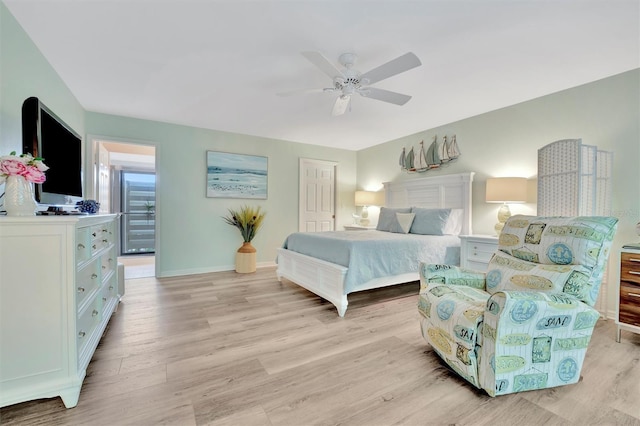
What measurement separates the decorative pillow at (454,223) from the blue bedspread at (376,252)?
16 cm

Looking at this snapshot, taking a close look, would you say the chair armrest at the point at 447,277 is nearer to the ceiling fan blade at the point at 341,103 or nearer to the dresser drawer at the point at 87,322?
the ceiling fan blade at the point at 341,103

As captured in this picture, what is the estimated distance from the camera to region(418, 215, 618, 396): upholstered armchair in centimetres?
149

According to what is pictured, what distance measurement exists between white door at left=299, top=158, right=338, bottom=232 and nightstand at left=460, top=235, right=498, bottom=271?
9.56 feet

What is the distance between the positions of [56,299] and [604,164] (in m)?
4.51

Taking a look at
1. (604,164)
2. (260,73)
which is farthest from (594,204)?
(260,73)

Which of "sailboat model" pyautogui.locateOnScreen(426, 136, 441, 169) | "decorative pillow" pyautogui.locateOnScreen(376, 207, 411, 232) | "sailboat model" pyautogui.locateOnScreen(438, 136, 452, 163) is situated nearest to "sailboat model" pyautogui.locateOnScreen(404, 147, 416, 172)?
"sailboat model" pyautogui.locateOnScreen(426, 136, 441, 169)

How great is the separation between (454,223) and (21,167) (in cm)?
427

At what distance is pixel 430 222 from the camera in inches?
149

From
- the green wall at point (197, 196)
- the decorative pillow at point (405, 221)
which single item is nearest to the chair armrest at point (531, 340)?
the decorative pillow at point (405, 221)

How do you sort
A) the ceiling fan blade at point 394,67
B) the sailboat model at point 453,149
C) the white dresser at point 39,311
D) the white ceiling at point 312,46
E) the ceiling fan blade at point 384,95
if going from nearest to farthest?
the white dresser at point 39,311 < the white ceiling at point 312,46 < the ceiling fan blade at point 394,67 < the ceiling fan blade at point 384,95 < the sailboat model at point 453,149

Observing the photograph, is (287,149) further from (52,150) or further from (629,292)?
(629,292)

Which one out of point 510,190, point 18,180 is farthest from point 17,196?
point 510,190

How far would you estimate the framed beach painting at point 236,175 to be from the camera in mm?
4590

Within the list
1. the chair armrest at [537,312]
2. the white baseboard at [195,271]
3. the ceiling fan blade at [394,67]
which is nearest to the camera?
the chair armrest at [537,312]
